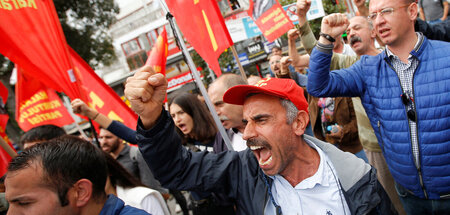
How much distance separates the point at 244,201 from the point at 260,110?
526 mm

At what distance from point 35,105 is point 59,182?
13.9 feet

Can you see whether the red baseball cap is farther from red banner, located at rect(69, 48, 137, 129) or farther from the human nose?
red banner, located at rect(69, 48, 137, 129)

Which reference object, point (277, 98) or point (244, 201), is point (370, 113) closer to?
point (277, 98)

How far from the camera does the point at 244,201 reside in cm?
162

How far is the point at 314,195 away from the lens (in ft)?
4.95

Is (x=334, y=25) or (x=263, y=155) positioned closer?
(x=263, y=155)

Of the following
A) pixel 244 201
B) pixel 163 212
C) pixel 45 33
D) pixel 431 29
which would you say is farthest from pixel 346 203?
pixel 45 33

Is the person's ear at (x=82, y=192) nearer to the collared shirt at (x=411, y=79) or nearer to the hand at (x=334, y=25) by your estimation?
the hand at (x=334, y=25)

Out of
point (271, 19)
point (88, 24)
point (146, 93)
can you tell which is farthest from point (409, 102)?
point (88, 24)

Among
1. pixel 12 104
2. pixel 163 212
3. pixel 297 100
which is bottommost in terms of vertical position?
pixel 163 212

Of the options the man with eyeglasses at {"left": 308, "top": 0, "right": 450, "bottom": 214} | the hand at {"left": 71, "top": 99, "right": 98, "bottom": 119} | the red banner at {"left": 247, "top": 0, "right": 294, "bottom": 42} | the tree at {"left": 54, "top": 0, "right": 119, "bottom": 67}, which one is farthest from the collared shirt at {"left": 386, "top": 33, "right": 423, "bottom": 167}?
the tree at {"left": 54, "top": 0, "right": 119, "bottom": 67}

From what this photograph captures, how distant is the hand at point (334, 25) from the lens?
2047mm

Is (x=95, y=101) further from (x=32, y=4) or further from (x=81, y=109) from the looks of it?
(x=32, y=4)

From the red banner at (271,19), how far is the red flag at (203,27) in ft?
7.23
